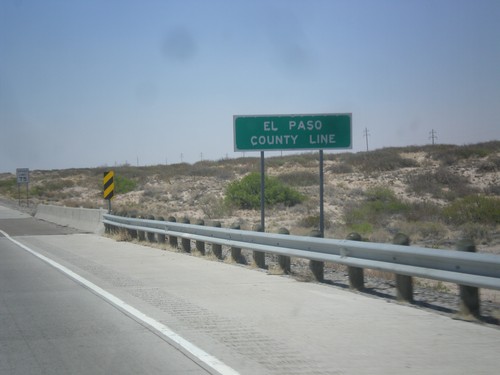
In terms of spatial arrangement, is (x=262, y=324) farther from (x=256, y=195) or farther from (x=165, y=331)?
(x=256, y=195)

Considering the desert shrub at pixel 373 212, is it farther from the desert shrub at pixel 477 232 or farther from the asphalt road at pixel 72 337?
the asphalt road at pixel 72 337

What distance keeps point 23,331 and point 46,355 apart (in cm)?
157

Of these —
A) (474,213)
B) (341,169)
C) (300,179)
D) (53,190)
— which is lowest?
(474,213)

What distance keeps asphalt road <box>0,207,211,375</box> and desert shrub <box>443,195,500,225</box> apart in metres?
16.2

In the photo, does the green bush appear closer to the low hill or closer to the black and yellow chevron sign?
the low hill

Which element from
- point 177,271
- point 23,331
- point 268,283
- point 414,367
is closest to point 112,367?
point 23,331

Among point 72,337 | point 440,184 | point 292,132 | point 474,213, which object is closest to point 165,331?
point 72,337

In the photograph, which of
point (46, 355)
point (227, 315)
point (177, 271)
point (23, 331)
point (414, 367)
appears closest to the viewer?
point (414, 367)

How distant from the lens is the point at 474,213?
25.1 metres

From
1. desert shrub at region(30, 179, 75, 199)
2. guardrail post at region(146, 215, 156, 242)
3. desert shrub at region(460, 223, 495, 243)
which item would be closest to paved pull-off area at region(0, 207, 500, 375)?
guardrail post at region(146, 215, 156, 242)

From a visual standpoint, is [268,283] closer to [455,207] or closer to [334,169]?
[455,207]

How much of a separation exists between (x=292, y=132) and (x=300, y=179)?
112 feet

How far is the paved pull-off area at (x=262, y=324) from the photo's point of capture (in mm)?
7371

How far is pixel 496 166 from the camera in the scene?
4506 centimetres
